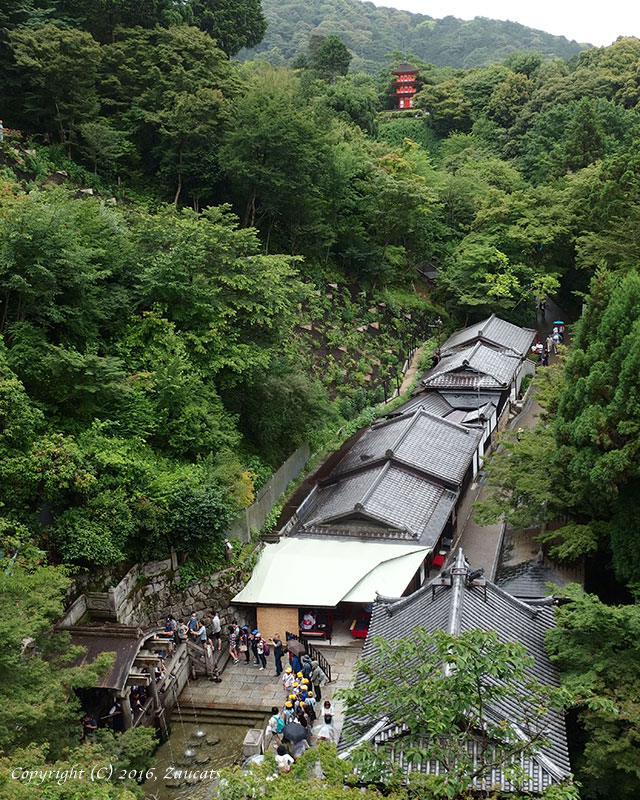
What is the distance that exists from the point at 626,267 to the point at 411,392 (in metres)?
12.0

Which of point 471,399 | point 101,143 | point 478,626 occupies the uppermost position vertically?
point 101,143

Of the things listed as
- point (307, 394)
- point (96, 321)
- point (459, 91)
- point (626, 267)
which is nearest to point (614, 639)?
point (307, 394)

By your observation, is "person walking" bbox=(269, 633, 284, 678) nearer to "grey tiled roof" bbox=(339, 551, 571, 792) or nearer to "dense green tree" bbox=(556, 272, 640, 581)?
"grey tiled roof" bbox=(339, 551, 571, 792)

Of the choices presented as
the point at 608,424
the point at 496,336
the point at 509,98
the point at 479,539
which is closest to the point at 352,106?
the point at 509,98

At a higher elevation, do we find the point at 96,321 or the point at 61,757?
the point at 96,321

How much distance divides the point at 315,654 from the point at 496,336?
23.7 m

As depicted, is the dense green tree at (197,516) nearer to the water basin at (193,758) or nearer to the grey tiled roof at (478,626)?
the water basin at (193,758)

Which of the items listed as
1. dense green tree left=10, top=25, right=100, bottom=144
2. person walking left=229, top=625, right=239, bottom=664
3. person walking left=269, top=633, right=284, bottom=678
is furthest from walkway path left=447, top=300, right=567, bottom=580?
dense green tree left=10, top=25, right=100, bottom=144

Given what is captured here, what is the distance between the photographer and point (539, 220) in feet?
144

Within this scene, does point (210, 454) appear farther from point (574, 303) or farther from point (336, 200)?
point (574, 303)

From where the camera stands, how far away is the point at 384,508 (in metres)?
23.5

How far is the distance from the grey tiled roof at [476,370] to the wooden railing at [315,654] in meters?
16.6

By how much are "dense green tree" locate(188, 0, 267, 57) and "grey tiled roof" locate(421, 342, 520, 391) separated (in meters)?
30.4

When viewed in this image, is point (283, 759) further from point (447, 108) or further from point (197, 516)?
point (447, 108)
